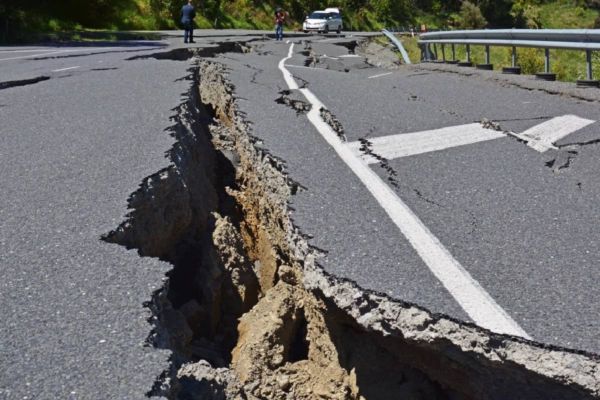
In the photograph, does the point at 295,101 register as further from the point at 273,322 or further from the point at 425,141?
the point at 273,322

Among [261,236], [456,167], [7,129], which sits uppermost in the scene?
[7,129]

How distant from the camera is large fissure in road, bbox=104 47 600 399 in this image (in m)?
2.76

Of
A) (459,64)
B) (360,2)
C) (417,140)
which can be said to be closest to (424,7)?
(360,2)

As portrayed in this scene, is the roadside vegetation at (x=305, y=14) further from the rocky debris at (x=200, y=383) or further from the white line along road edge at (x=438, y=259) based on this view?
the rocky debris at (x=200, y=383)

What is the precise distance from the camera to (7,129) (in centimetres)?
664

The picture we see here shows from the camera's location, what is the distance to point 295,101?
862 centimetres

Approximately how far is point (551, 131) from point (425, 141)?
1.28m

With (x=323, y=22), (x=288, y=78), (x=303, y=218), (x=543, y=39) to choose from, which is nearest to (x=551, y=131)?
(x=303, y=218)

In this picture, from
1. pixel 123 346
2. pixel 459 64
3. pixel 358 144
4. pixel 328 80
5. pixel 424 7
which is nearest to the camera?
pixel 123 346

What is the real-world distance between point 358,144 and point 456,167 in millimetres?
1103

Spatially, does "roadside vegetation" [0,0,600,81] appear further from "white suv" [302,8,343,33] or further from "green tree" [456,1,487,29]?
"white suv" [302,8,343,33]

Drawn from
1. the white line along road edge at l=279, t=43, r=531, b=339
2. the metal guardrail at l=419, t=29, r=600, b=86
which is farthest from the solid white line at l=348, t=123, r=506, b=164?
the metal guardrail at l=419, t=29, r=600, b=86

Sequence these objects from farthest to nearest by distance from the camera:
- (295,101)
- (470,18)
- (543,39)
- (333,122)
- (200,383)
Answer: (470,18) → (543,39) → (295,101) → (333,122) → (200,383)

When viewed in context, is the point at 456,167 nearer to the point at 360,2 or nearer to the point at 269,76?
the point at 269,76
